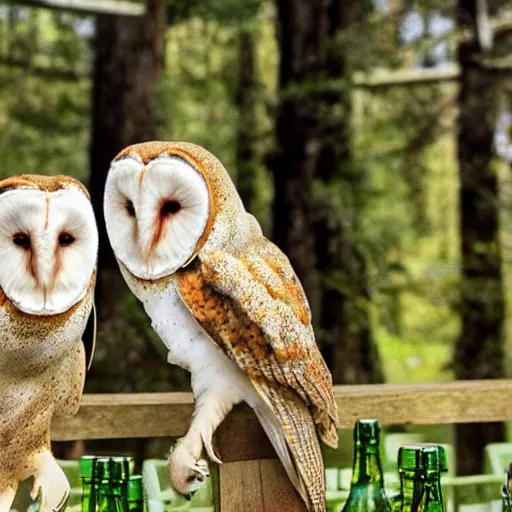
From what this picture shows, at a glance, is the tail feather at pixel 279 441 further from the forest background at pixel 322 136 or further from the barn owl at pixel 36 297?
the forest background at pixel 322 136

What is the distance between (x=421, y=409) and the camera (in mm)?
1223

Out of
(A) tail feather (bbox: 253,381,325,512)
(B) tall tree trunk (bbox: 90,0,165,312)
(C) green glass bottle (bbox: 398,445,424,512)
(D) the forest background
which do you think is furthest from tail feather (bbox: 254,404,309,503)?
(B) tall tree trunk (bbox: 90,0,165,312)

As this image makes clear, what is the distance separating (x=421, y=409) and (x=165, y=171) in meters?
0.56

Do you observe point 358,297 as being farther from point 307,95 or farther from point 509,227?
point 509,227

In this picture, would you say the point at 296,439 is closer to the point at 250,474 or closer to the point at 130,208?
the point at 250,474

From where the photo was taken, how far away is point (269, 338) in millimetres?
930

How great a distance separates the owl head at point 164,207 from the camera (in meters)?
0.90

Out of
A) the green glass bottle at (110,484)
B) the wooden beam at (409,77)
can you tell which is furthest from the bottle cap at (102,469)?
the wooden beam at (409,77)

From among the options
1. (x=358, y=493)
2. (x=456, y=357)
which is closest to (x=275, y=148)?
(x=456, y=357)

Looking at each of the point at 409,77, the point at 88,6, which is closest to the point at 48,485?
the point at 88,6

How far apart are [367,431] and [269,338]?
0.53ft

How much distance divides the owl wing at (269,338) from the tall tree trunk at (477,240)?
92.5 inches

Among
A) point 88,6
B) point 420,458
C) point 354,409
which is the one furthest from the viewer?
point 88,6

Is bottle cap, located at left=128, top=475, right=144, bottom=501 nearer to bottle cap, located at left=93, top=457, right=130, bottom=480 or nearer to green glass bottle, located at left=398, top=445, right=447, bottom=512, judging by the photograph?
bottle cap, located at left=93, top=457, right=130, bottom=480
